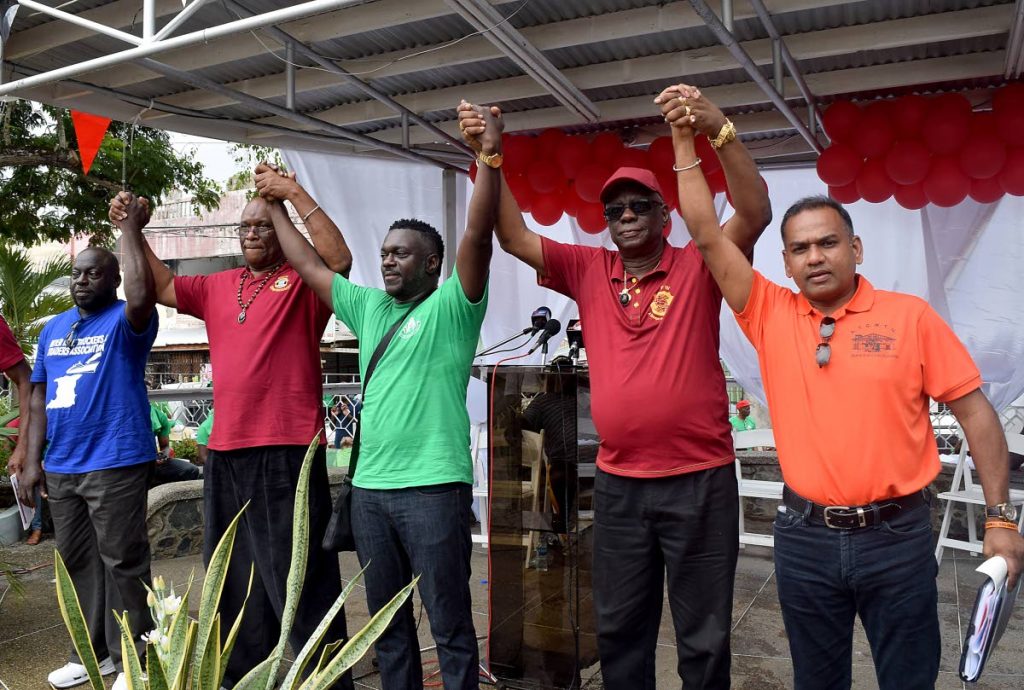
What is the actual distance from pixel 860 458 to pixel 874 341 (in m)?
0.30

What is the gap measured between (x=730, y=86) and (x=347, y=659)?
4058mm

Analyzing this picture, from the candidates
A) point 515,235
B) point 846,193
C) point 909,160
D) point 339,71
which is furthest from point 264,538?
point 909,160

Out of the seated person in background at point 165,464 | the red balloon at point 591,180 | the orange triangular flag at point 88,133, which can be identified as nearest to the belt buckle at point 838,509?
the red balloon at point 591,180

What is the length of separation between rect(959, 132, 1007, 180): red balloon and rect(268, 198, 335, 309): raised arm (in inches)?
124

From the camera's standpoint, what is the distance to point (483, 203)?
2561 mm

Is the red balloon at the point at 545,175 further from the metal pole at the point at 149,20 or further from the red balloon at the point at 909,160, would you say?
the metal pole at the point at 149,20

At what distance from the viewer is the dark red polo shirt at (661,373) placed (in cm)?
245

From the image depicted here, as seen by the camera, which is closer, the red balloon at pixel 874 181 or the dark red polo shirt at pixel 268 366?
the dark red polo shirt at pixel 268 366

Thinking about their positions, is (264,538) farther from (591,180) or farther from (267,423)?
(591,180)

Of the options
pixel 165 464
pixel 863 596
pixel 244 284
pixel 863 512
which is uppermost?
pixel 244 284

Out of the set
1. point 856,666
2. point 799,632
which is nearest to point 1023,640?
point 856,666

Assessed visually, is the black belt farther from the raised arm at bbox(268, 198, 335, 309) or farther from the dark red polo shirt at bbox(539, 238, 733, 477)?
→ the raised arm at bbox(268, 198, 335, 309)

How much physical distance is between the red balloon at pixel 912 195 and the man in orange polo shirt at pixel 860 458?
94.4 inches

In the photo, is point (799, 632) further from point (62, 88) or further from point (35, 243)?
point (35, 243)
